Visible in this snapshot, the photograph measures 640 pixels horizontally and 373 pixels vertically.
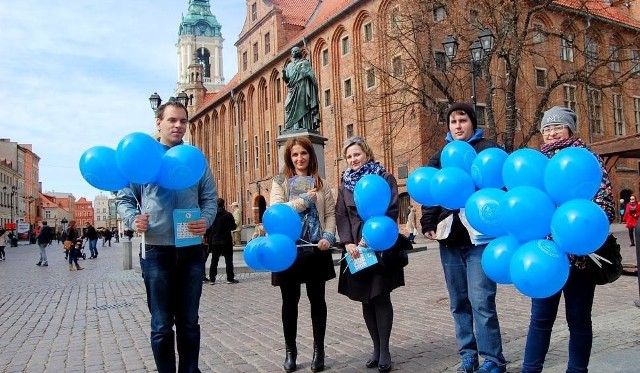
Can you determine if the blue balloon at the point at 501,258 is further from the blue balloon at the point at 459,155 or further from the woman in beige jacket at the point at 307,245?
the woman in beige jacket at the point at 307,245

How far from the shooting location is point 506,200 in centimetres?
340

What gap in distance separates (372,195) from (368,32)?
30185mm

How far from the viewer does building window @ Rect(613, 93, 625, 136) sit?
37281mm

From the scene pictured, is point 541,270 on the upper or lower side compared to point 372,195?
lower

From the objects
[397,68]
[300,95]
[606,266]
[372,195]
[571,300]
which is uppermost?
[397,68]

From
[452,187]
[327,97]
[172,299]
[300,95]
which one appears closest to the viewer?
[172,299]

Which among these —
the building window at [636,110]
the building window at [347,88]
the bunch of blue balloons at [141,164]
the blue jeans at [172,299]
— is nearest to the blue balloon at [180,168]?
the bunch of blue balloons at [141,164]

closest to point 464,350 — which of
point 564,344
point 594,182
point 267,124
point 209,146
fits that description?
point 564,344

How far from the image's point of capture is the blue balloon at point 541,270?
3133 millimetres

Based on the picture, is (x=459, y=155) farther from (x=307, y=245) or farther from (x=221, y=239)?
(x=221, y=239)

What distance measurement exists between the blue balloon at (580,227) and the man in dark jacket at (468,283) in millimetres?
1054

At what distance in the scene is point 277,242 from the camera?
14.3 ft

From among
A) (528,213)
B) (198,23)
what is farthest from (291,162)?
(198,23)

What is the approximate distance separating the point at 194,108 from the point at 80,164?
209 ft
